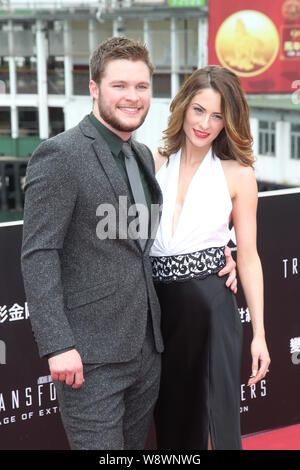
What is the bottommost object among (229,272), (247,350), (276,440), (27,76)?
(276,440)

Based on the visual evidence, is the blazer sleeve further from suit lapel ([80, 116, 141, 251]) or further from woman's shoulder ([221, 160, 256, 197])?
woman's shoulder ([221, 160, 256, 197])

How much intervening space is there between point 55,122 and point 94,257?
9192 mm

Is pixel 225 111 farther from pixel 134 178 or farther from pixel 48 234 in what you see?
pixel 48 234

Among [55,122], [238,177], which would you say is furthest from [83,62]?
[238,177]

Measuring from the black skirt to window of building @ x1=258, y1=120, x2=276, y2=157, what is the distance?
28.9 feet

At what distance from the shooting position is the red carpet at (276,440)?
228 cm

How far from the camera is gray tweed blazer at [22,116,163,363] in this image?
123 centimetres

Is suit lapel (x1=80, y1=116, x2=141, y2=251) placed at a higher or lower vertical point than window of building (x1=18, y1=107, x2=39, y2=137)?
higher

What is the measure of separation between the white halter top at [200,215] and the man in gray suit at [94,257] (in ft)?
0.28

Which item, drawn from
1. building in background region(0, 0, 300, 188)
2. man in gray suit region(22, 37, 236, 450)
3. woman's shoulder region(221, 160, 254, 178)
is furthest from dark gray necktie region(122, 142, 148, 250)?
building in background region(0, 0, 300, 188)

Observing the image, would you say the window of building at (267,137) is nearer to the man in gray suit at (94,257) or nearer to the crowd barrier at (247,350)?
the crowd barrier at (247,350)

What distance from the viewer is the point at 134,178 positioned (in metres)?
1.34

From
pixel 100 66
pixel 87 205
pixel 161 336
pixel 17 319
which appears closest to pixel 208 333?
pixel 161 336
